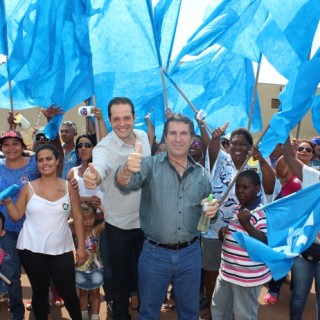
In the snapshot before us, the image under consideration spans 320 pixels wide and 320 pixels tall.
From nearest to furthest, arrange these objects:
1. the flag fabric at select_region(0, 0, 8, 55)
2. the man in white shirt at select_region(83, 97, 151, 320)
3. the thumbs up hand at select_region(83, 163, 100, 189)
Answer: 1. the thumbs up hand at select_region(83, 163, 100, 189)
2. the man in white shirt at select_region(83, 97, 151, 320)
3. the flag fabric at select_region(0, 0, 8, 55)

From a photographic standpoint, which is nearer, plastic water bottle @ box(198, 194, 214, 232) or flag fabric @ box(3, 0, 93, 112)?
plastic water bottle @ box(198, 194, 214, 232)

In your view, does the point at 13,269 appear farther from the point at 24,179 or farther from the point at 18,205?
the point at 24,179

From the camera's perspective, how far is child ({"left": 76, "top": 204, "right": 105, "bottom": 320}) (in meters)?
3.95

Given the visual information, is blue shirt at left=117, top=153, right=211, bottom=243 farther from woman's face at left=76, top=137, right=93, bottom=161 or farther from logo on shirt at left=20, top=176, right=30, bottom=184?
woman's face at left=76, top=137, right=93, bottom=161

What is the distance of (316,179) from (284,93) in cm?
71

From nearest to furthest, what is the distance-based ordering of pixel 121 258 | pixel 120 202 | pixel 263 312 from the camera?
pixel 120 202 < pixel 121 258 < pixel 263 312

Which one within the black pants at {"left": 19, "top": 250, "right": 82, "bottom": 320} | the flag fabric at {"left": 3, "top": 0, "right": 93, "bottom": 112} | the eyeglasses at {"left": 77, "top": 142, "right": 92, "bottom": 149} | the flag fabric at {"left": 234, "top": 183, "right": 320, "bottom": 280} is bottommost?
the black pants at {"left": 19, "top": 250, "right": 82, "bottom": 320}

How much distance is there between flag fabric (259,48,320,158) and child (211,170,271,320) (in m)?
0.49

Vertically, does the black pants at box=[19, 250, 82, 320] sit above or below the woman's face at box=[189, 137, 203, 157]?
below

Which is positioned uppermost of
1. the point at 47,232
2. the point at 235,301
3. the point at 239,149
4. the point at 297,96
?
the point at 297,96

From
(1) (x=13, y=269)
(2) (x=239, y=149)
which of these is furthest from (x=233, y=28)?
(1) (x=13, y=269)

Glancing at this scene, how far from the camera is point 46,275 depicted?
11.6 feet

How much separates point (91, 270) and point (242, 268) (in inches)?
57.7

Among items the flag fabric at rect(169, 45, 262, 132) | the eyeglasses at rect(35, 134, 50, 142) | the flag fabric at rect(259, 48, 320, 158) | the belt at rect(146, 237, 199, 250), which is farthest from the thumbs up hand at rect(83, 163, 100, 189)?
the flag fabric at rect(169, 45, 262, 132)
